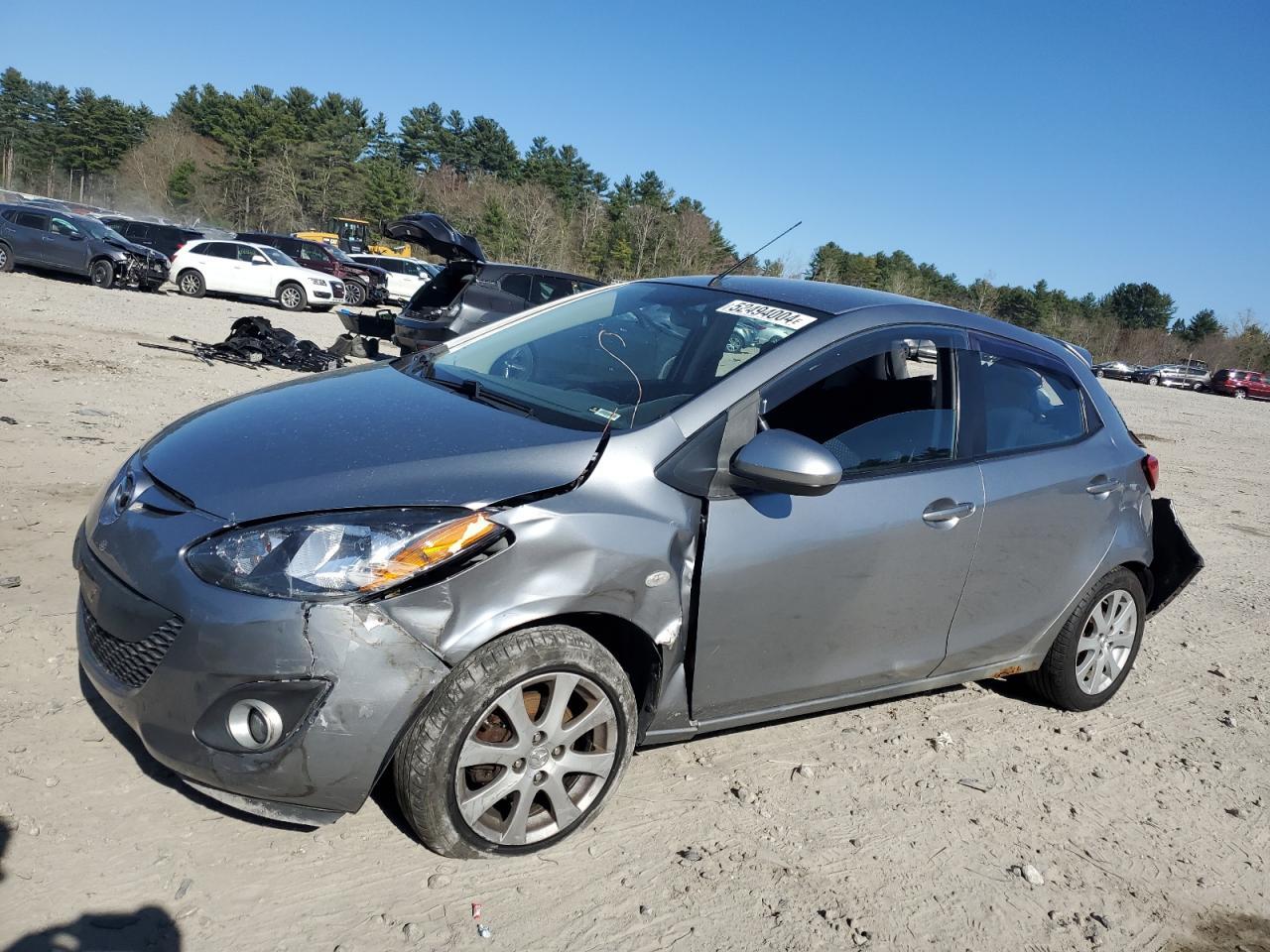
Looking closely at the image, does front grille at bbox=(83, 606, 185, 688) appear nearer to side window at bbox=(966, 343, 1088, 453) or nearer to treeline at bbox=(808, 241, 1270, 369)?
side window at bbox=(966, 343, 1088, 453)

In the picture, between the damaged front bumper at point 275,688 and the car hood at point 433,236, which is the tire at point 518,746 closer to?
the damaged front bumper at point 275,688

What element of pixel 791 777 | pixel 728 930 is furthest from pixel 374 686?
pixel 791 777

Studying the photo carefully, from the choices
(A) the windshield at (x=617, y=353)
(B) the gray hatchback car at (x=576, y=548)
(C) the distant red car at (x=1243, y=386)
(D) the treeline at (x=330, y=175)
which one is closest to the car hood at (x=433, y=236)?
(A) the windshield at (x=617, y=353)

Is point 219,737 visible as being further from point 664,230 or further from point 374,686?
point 664,230

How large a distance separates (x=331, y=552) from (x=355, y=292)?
93.8ft

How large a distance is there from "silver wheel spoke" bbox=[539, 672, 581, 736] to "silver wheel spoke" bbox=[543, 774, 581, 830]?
0.17 meters

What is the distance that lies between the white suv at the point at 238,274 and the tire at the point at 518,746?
23.3m

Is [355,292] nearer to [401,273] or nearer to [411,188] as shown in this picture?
[401,273]

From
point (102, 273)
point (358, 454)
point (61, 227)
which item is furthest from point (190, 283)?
point (358, 454)

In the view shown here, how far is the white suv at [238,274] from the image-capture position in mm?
23734

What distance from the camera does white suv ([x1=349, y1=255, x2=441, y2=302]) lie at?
3238 cm

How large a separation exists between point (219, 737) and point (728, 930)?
1.50 meters

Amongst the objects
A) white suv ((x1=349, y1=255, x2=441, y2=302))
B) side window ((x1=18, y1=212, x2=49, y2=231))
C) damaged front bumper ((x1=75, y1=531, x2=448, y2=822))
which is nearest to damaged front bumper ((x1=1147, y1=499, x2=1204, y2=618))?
damaged front bumper ((x1=75, y1=531, x2=448, y2=822))

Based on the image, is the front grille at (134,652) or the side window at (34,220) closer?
the front grille at (134,652)
